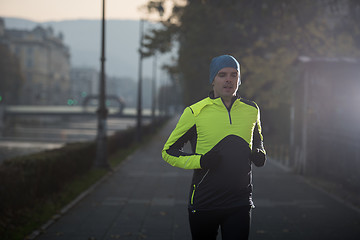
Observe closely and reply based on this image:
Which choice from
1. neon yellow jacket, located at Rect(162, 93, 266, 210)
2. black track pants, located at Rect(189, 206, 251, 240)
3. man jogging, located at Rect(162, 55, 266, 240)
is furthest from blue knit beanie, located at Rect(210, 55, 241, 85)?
black track pants, located at Rect(189, 206, 251, 240)

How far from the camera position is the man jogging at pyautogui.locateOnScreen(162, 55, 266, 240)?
147 inches

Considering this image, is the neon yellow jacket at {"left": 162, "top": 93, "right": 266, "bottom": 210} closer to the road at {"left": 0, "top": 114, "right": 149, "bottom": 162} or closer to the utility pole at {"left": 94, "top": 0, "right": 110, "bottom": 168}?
the utility pole at {"left": 94, "top": 0, "right": 110, "bottom": 168}

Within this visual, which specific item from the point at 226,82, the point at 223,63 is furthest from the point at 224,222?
the point at 223,63

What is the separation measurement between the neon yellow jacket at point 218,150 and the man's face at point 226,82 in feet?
0.23

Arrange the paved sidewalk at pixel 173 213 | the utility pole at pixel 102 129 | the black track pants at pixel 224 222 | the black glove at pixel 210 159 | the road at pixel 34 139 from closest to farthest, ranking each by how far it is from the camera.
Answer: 1. the black glove at pixel 210 159
2. the black track pants at pixel 224 222
3. the paved sidewalk at pixel 173 213
4. the utility pole at pixel 102 129
5. the road at pixel 34 139

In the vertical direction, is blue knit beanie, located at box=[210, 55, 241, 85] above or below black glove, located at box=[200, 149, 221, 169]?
above

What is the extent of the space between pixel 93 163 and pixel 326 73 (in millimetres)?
7568

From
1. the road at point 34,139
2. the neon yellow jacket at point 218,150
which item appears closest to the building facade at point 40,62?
the road at point 34,139

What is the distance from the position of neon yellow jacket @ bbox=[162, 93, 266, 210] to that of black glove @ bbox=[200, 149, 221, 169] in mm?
19

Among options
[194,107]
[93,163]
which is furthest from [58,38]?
[194,107]

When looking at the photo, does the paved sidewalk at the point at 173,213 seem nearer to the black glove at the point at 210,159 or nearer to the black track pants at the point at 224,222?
the black track pants at the point at 224,222

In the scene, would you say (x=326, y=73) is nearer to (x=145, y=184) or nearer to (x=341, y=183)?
(x=341, y=183)

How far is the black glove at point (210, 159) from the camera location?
3.64 meters

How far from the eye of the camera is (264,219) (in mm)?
8664
